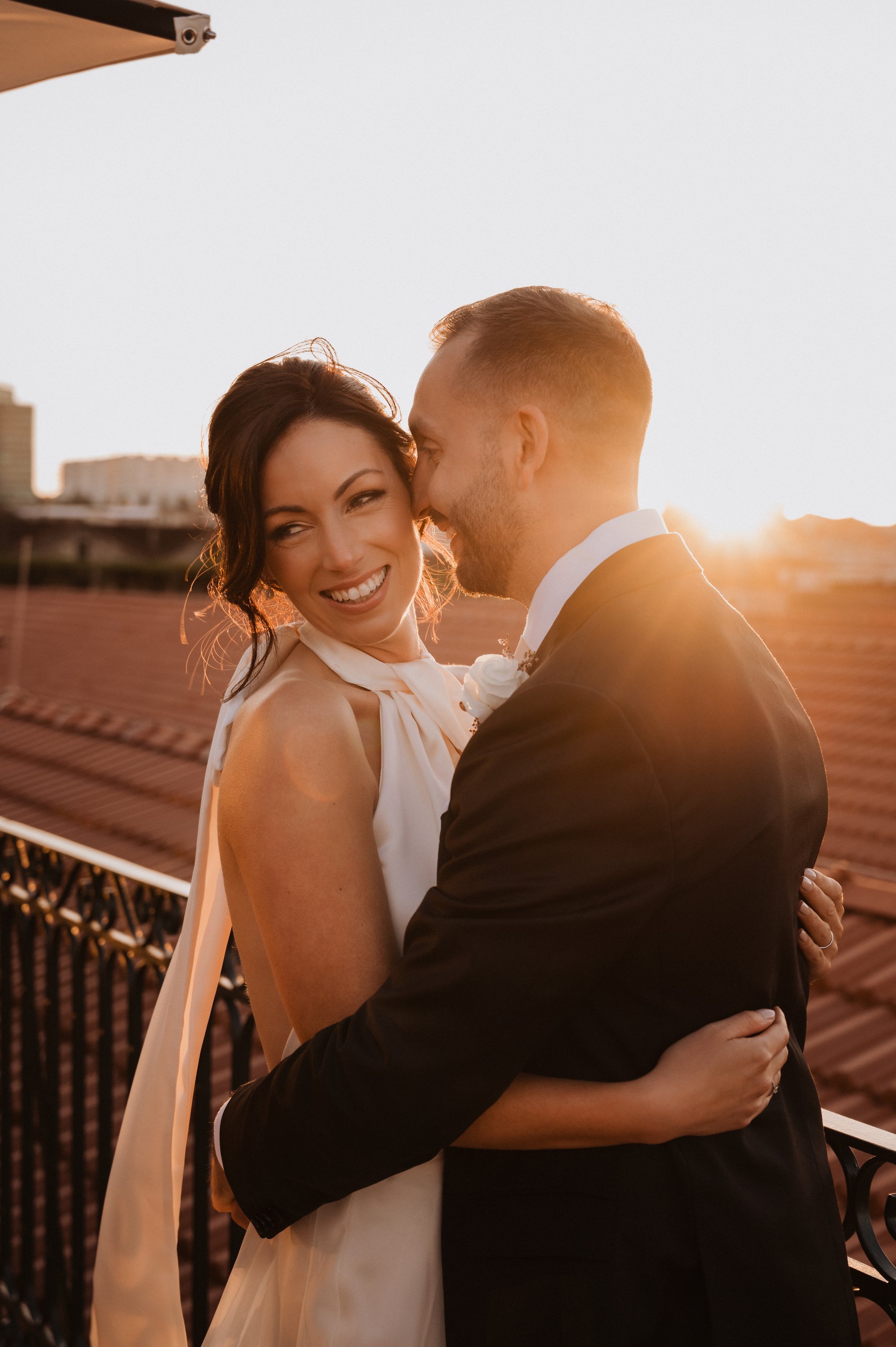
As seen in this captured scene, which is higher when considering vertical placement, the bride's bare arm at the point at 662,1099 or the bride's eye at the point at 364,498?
the bride's eye at the point at 364,498

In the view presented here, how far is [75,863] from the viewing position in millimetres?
3006

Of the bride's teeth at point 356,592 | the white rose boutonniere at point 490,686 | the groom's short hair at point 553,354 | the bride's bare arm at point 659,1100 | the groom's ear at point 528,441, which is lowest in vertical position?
the bride's bare arm at point 659,1100

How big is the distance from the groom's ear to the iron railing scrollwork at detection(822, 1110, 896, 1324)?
114 cm

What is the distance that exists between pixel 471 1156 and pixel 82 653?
13.5 meters

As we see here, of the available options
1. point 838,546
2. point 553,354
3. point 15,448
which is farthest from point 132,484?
point 553,354

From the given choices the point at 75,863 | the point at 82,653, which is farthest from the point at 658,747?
the point at 82,653

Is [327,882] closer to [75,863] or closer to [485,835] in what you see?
[485,835]

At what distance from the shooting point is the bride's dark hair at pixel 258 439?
6.79 feet

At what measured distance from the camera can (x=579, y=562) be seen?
1661mm

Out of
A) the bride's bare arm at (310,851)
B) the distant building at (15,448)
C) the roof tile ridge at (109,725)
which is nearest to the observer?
the bride's bare arm at (310,851)

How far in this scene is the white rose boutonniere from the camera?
1.60 metres

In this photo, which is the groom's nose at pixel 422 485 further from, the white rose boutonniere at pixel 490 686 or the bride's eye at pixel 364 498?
the white rose boutonniere at pixel 490 686

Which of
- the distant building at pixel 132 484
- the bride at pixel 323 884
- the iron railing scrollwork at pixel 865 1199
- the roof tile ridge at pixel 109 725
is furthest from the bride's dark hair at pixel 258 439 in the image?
the distant building at pixel 132 484

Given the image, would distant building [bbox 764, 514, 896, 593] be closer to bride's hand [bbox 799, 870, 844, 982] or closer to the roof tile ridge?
the roof tile ridge
